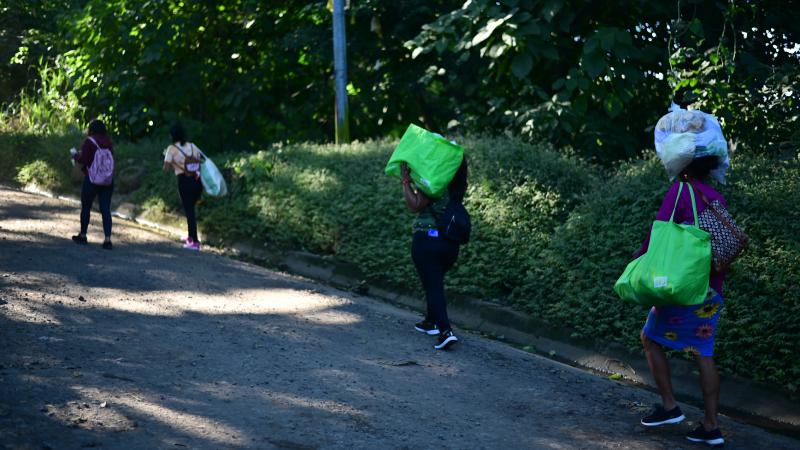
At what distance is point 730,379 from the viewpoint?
280 inches

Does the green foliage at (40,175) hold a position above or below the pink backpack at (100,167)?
below

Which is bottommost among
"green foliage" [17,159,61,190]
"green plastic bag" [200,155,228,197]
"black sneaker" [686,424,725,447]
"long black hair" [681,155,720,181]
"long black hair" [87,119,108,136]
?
"black sneaker" [686,424,725,447]

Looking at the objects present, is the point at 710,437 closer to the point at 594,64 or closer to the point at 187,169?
the point at 594,64

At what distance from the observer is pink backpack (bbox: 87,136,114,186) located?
1190 centimetres

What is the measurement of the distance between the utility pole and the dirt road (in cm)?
472

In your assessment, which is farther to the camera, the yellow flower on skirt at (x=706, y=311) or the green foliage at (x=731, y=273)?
the green foliage at (x=731, y=273)

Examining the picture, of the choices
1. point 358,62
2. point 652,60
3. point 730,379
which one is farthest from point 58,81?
point 730,379

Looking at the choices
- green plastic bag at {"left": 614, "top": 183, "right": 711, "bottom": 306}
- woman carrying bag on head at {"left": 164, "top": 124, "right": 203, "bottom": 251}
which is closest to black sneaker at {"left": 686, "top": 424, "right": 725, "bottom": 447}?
green plastic bag at {"left": 614, "top": 183, "right": 711, "bottom": 306}

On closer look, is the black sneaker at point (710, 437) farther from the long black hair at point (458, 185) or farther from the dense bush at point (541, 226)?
the long black hair at point (458, 185)

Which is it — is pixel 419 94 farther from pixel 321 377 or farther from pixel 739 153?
pixel 321 377

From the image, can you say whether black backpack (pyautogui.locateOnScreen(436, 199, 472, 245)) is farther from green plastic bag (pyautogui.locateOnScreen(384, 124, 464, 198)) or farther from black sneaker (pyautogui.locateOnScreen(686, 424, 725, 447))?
black sneaker (pyautogui.locateOnScreen(686, 424, 725, 447))

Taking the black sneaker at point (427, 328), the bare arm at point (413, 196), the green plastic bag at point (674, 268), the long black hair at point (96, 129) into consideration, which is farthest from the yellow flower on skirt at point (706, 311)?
the long black hair at point (96, 129)

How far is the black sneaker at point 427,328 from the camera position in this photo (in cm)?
821

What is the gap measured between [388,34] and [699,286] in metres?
10.1
